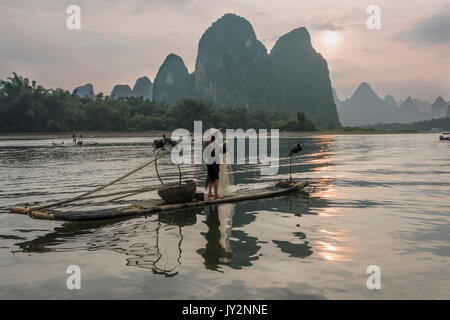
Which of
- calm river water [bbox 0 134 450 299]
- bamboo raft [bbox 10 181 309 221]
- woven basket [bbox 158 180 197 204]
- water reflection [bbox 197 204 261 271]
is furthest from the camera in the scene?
woven basket [bbox 158 180 197 204]

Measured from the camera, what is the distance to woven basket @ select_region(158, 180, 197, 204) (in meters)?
8.92

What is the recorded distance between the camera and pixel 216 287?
15.6 feet

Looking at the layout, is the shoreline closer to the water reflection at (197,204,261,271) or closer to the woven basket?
the woven basket

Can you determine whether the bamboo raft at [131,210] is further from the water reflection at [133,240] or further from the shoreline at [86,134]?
the shoreline at [86,134]

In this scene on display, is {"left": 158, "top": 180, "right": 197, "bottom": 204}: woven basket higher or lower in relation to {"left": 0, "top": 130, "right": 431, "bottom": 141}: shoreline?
lower

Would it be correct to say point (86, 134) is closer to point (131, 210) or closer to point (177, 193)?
point (177, 193)

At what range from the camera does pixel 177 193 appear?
9016 mm

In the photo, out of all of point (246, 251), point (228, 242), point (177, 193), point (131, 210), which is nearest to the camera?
point (246, 251)

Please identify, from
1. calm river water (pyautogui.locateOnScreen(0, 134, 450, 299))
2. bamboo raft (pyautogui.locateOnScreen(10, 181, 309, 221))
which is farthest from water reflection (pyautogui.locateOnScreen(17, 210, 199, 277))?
bamboo raft (pyautogui.locateOnScreen(10, 181, 309, 221))

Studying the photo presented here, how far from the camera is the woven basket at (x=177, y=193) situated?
29.3 feet

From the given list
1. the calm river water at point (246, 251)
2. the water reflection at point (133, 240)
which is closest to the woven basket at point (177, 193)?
the calm river water at point (246, 251)

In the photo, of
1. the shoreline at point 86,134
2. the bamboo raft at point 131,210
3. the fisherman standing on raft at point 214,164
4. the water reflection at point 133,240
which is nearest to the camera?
the water reflection at point 133,240

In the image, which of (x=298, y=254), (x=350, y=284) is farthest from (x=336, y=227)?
(x=350, y=284)

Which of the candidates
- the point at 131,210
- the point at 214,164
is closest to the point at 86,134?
the point at 214,164
